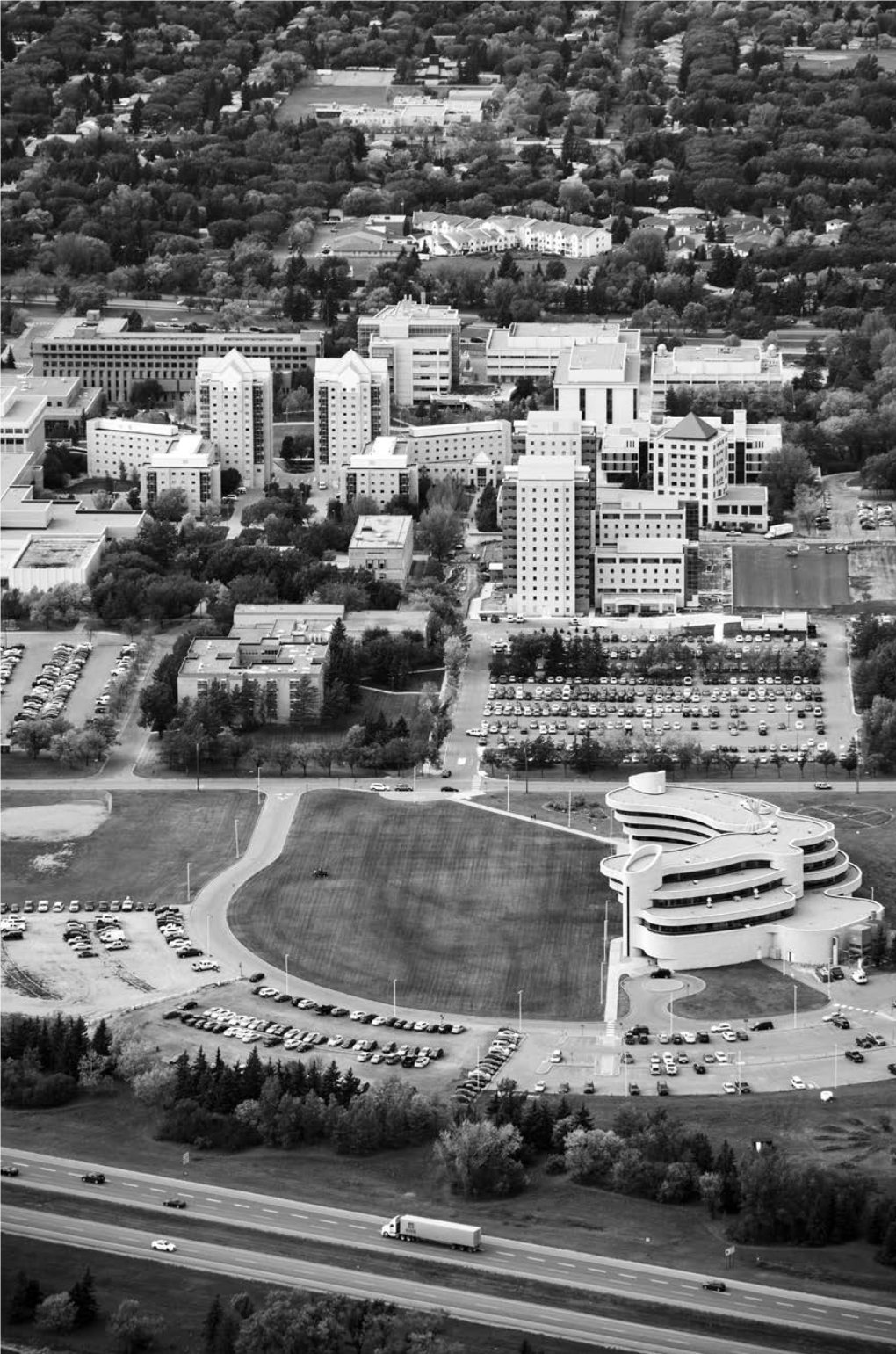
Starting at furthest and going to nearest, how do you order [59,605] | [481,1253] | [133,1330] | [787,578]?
1. [787,578]
2. [59,605]
3. [481,1253]
4. [133,1330]

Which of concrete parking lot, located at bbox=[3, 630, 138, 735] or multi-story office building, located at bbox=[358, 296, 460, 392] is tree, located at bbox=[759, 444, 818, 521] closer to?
multi-story office building, located at bbox=[358, 296, 460, 392]

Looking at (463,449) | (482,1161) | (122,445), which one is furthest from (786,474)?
(482,1161)

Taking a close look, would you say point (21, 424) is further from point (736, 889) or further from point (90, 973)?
point (736, 889)

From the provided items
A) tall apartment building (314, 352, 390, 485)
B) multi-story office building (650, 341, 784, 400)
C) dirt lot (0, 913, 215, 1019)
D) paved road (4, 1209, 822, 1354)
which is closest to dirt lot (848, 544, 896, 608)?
multi-story office building (650, 341, 784, 400)

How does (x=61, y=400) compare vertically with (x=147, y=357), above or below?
below

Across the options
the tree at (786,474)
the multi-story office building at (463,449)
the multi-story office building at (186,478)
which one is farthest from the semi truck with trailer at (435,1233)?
the multi-story office building at (463,449)

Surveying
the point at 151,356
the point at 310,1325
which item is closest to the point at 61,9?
the point at 151,356

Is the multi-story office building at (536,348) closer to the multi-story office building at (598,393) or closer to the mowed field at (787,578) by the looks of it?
the multi-story office building at (598,393)
